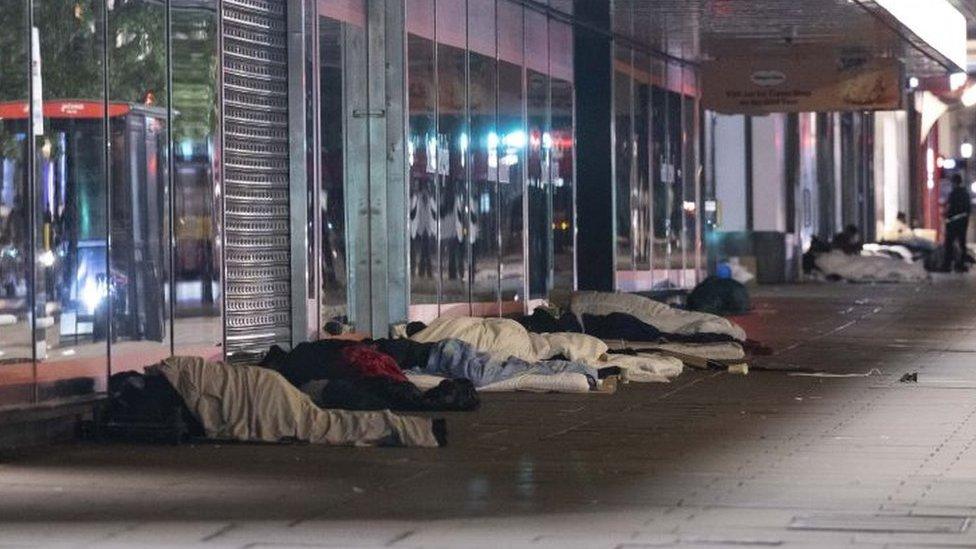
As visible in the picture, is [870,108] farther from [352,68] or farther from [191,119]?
[191,119]

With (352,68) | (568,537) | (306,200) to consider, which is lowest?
(568,537)

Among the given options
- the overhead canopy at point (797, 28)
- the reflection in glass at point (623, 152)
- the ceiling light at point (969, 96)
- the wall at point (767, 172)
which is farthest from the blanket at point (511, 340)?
the ceiling light at point (969, 96)

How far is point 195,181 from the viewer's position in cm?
1548

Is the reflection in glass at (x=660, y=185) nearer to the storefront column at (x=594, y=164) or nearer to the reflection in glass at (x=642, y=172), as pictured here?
the reflection in glass at (x=642, y=172)

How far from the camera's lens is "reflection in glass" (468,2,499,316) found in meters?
22.5

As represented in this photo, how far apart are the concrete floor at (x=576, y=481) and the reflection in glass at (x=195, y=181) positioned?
6.93 feet

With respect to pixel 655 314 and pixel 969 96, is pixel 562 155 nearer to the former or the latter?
pixel 655 314

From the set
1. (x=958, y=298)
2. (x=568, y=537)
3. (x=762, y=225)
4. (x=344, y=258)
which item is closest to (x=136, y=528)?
(x=568, y=537)

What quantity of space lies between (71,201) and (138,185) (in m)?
1.03

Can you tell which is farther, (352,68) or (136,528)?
(352,68)

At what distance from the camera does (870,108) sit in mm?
30469

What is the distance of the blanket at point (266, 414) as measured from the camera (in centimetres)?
1248

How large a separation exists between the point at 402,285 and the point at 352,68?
6.87 feet

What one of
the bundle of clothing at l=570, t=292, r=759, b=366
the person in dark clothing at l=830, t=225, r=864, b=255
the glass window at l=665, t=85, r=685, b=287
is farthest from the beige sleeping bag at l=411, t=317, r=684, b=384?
the person in dark clothing at l=830, t=225, r=864, b=255
